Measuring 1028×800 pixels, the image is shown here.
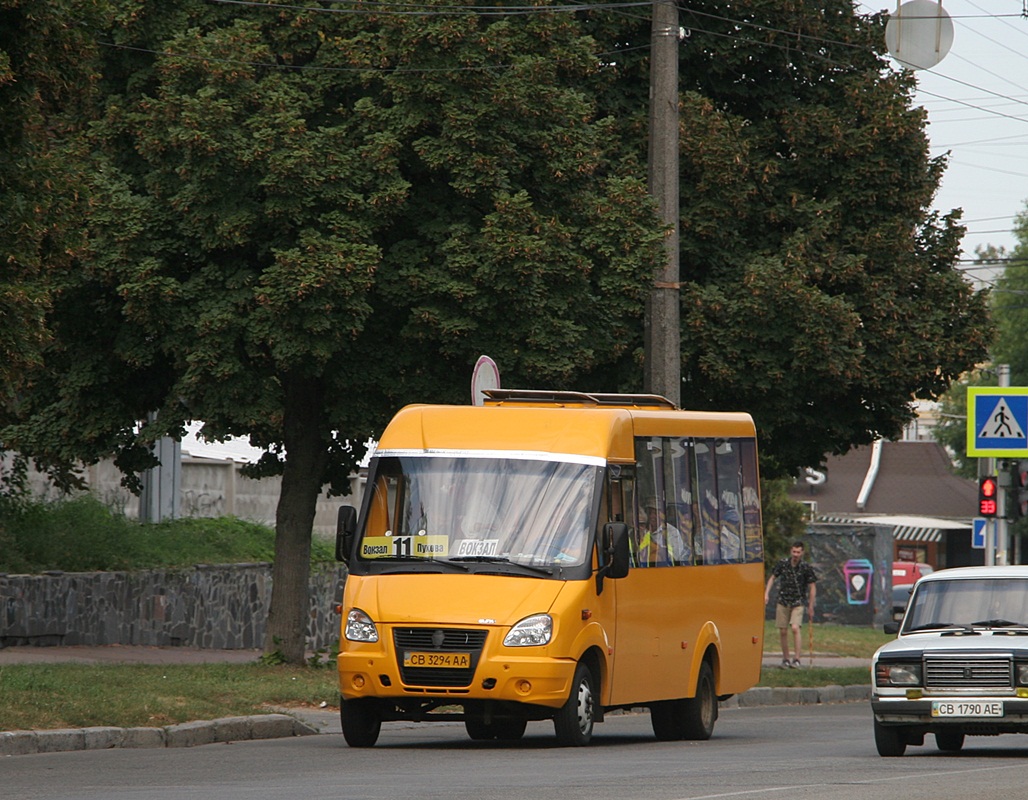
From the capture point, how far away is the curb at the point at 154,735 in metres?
14.3

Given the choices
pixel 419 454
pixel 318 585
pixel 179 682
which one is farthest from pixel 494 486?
pixel 318 585

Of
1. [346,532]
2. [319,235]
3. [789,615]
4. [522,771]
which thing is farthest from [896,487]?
[522,771]

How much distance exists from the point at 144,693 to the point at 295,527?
18.9 feet

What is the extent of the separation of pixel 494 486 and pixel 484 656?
154 cm

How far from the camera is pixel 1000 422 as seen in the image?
28.5 metres

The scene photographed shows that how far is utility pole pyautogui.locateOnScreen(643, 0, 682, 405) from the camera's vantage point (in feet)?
69.9

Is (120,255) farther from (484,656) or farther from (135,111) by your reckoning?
(484,656)

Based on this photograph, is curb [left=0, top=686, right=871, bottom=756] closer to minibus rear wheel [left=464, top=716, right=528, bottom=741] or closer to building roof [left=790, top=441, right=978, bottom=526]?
minibus rear wheel [left=464, top=716, right=528, bottom=741]

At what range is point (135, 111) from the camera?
68.5 feet

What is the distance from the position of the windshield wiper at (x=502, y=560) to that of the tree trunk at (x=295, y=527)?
23.6ft

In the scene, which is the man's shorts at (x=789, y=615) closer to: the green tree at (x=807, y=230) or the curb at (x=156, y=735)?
the green tree at (x=807, y=230)

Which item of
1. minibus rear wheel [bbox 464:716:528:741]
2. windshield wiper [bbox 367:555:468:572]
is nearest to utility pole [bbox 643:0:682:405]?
minibus rear wheel [bbox 464:716:528:741]

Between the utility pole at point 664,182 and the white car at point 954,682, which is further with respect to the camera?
the utility pole at point 664,182

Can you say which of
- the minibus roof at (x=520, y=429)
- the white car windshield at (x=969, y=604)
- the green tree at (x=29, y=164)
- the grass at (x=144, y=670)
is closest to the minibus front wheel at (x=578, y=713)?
the minibus roof at (x=520, y=429)
